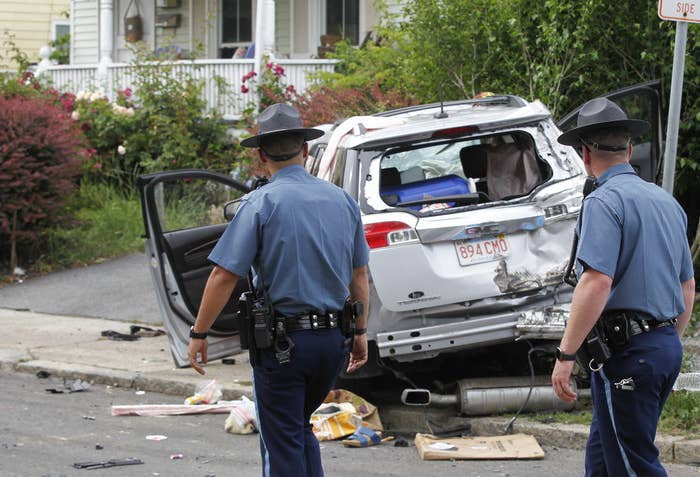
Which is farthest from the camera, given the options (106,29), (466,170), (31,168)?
(106,29)

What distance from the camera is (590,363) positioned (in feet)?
13.8

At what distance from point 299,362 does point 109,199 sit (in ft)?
43.7

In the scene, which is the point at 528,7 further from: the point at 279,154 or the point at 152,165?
the point at 152,165

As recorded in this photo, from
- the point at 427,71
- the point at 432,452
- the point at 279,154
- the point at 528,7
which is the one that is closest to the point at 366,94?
the point at 427,71

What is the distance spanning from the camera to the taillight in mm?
6773

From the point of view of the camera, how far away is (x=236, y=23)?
76.1ft

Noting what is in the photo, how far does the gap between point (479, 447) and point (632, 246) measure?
8.96 feet

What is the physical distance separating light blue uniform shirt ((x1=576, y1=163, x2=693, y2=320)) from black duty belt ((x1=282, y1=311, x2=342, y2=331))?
1.09 metres

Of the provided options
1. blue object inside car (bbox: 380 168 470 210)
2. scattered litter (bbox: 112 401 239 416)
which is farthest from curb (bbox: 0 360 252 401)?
blue object inside car (bbox: 380 168 470 210)

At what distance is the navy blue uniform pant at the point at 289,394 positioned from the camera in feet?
14.8

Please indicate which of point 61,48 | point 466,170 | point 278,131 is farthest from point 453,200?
point 61,48

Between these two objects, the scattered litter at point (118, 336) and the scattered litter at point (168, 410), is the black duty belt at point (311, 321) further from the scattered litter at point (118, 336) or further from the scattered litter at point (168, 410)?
the scattered litter at point (118, 336)

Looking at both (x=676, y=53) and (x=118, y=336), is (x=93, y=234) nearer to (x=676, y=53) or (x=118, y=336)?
(x=118, y=336)

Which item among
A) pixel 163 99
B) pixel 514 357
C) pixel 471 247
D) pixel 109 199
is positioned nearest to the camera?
pixel 471 247
